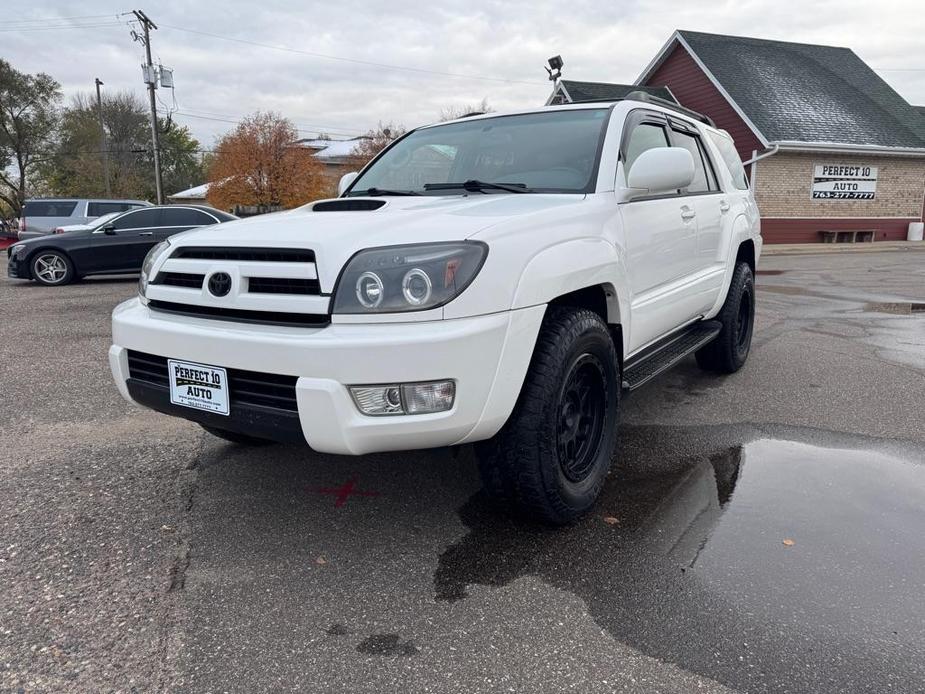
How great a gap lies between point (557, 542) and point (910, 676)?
1.21 metres

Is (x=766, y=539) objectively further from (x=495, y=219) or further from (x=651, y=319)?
(x=495, y=219)

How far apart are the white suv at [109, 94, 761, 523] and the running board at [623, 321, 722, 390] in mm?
28

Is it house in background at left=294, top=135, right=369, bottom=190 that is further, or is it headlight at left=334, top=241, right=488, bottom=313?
house in background at left=294, top=135, right=369, bottom=190

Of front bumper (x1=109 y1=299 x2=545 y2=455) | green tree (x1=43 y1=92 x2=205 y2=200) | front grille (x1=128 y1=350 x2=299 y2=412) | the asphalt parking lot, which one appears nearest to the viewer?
the asphalt parking lot

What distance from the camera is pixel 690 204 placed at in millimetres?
4145

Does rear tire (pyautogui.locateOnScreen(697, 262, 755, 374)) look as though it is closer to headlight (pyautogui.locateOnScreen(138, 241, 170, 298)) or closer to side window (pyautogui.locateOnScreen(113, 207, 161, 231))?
headlight (pyautogui.locateOnScreen(138, 241, 170, 298))

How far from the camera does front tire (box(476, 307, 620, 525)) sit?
2.55m

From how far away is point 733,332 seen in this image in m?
5.20

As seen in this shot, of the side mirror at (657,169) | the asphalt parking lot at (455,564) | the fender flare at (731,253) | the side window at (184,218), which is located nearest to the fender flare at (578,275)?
the side mirror at (657,169)

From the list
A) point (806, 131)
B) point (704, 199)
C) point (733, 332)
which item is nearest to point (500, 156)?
point (704, 199)

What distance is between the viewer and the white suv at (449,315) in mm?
2295

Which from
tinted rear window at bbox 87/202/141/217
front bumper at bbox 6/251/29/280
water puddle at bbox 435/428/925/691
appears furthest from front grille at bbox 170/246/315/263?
tinted rear window at bbox 87/202/141/217

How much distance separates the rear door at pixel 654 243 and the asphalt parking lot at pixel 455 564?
74cm

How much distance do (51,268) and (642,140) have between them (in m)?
11.6
